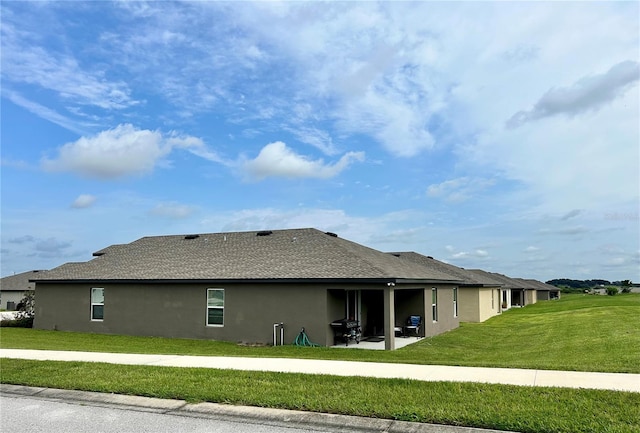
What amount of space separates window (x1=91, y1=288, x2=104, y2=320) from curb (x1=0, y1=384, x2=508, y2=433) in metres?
15.3

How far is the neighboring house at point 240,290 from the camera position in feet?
62.7

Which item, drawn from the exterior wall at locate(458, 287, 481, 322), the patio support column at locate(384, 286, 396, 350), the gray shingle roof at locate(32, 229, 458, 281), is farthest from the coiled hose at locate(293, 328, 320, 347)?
the exterior wall at locate(458, 287, 481, 322)

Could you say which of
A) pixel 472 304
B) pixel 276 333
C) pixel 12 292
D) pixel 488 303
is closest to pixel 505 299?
pixel 488 303

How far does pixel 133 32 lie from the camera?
55.9 ft

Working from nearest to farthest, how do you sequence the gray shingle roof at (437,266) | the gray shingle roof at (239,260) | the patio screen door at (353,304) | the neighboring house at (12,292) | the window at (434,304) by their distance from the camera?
the gray shingle roof at (239,260), the patio screen door at (353,304), the window at (434,304), the gray shingle roof at (437,266), the neighboring house at (12,292)

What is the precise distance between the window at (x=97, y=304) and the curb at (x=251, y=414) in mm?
15345

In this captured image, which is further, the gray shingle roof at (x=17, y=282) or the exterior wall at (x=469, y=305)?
the gray shingle roof at (x=17, y=282)

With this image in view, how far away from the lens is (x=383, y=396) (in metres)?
8.09

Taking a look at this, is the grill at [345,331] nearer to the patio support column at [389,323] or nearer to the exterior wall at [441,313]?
the patio support column at [389,323]

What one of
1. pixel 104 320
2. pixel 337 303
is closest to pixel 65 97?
pixel 104 320

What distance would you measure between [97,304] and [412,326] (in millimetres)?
14138

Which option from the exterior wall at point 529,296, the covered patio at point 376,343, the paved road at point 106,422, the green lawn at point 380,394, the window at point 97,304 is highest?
the window at point 97,304

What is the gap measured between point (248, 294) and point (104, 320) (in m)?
7.80

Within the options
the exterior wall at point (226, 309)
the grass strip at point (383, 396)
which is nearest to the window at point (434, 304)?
the exterior wall at point (226, 309)
